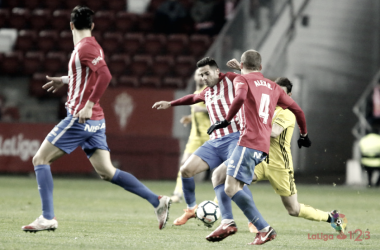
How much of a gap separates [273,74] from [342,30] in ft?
9.96

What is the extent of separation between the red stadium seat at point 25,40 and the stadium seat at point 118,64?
230cm

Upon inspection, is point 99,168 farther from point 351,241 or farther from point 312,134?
point 312,134

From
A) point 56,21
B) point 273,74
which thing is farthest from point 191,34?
point 273,74

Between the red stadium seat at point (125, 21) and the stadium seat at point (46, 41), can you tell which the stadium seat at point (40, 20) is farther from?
the red stadium seat at point (125, 21)

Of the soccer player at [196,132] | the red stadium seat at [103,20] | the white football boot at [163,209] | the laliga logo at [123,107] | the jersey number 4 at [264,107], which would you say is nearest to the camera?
the jersey number 4 at [264,107]

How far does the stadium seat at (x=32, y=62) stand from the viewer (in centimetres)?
1590

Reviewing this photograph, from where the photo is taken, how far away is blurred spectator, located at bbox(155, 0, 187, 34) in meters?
17.5

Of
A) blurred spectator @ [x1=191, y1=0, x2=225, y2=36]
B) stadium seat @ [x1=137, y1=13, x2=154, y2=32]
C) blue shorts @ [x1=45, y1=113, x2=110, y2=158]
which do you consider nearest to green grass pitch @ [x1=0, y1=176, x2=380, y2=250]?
blue shorts @ [x1=45, y1=113, x2=110, y2=158]

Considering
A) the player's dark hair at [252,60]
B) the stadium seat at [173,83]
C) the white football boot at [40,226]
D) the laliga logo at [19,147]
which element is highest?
the player's dark hair at [252,60]

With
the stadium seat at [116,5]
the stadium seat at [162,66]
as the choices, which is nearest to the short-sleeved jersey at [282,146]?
the stadium seat at [162,66]

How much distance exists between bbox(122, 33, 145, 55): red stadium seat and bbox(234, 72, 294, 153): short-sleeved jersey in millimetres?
12028

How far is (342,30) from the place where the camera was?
15.6 meters

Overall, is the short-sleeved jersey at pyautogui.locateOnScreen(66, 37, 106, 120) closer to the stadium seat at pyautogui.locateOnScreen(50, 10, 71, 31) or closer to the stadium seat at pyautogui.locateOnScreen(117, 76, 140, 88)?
the stadium seat at pyautogui.locateOnScreen(117, 76, 140, 88)

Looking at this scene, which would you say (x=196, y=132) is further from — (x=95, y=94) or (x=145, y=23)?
(x=145, y=23)
